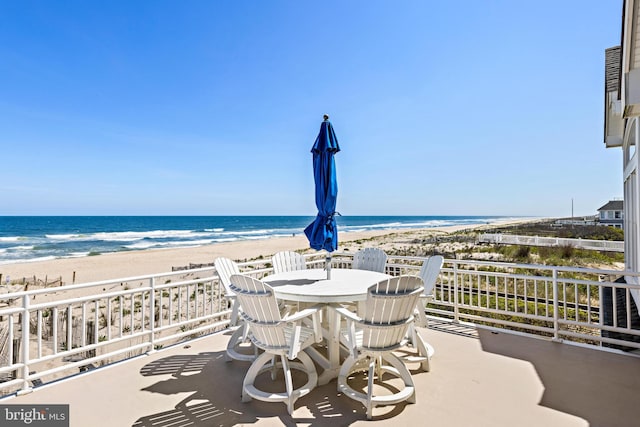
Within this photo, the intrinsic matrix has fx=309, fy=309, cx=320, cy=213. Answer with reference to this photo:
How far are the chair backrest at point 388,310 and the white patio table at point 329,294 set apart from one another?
358 mm

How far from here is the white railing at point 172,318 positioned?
8.83ft

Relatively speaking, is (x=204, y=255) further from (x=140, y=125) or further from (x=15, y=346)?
(x=15, y=346)

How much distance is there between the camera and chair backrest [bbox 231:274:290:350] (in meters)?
2.17

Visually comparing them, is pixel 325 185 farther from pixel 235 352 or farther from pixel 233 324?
pixel 235 352

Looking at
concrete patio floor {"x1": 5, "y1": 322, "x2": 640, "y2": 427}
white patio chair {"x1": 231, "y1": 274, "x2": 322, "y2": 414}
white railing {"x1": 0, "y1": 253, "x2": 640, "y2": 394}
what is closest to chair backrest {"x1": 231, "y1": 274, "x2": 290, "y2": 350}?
white patio chair {"x1": 231, "y1": 274, "x2": 322, "y2": 414}

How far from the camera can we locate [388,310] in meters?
2.17

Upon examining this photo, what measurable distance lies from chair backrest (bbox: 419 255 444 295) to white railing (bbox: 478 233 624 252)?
1393cm

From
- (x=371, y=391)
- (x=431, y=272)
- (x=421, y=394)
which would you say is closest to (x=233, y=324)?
(x=371, y=391)

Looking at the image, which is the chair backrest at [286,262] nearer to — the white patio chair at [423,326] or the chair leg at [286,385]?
the chair leg at [286,385]

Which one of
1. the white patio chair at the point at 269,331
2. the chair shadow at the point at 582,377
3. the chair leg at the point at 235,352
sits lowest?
the chair shadow at the point at 582,377

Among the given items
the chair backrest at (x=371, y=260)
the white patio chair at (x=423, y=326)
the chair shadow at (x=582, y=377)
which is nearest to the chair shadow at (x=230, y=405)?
the white patio chair at (x=423, y=326)

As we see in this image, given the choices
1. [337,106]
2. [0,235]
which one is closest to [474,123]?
[337,106]

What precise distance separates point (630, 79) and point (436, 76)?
5.13 meters

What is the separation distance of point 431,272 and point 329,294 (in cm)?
140
